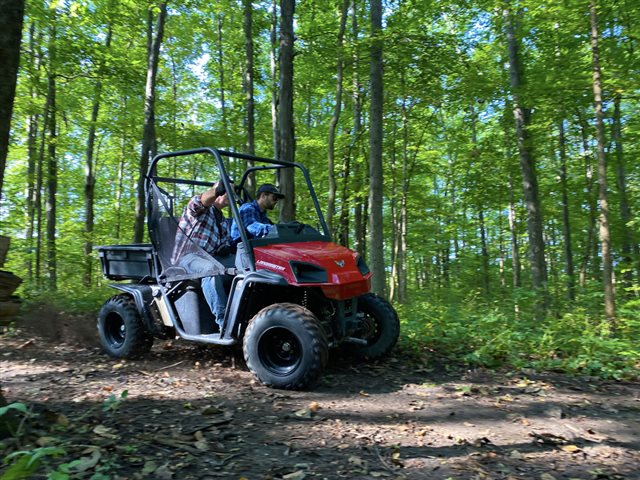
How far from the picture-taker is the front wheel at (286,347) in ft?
12.4

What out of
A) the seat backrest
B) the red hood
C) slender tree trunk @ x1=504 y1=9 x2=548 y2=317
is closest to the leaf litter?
the red hood

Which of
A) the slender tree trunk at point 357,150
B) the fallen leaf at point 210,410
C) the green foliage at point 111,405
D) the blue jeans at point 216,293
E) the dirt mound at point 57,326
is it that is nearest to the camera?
the green foliage at point 111,405

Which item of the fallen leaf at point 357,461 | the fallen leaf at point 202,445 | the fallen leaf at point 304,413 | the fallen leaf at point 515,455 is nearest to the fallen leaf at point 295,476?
the fallen leaf at point 357,461

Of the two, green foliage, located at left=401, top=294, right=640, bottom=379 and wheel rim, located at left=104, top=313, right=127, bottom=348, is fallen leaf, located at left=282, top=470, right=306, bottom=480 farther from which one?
wheel rim, located at left=104, top=313, right=127, bottom=348

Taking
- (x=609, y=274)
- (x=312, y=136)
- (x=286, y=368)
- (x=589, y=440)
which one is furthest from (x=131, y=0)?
(x=589, y=440)

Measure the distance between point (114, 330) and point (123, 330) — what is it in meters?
0.21

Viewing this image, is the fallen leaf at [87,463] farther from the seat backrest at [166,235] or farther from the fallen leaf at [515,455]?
the seat backrest at [166,235]

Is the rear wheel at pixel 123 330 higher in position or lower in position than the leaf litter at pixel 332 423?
higher

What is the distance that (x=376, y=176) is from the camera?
328 inches

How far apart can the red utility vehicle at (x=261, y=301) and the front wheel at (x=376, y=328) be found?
0.01 metres

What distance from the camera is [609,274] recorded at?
20.6 ft

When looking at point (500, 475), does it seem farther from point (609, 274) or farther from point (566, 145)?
point (566, 145)

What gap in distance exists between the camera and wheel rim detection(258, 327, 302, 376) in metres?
4.02

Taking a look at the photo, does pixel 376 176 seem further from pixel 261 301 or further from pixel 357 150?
pixel 357 150
